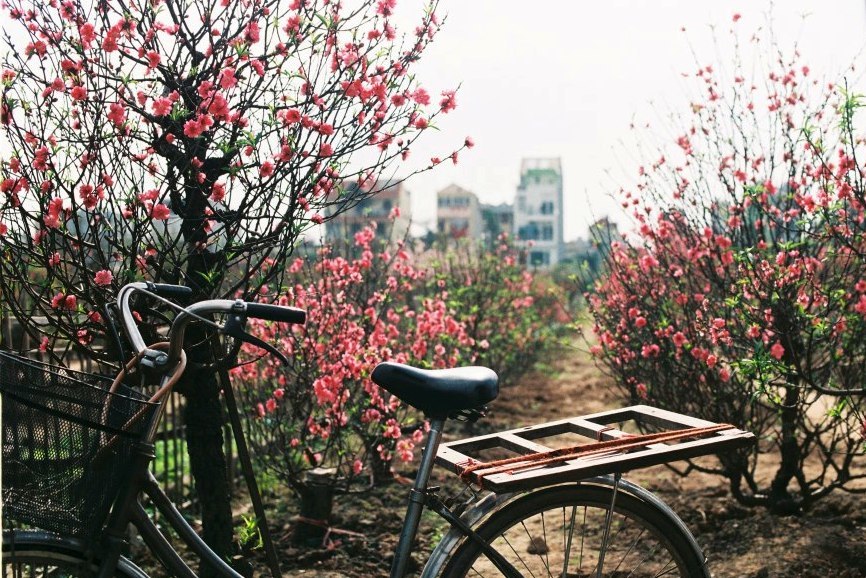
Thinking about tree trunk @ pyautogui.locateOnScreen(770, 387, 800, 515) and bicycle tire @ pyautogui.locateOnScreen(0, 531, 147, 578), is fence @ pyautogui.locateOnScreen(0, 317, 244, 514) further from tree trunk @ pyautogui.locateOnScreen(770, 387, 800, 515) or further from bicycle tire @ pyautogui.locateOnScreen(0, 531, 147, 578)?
tree trunk @ pyautogui.locateOnScreen(770, 387, 800, 515)

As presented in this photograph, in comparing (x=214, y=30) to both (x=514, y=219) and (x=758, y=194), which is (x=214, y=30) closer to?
(x=758, y=194)

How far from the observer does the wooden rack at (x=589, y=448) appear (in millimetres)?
2260

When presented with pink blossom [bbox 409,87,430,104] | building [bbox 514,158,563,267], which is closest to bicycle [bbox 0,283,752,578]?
pink blossom [bbox 409,87,430,104]

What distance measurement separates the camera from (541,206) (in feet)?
201

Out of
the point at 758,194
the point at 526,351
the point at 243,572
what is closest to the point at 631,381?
the point at 758,194

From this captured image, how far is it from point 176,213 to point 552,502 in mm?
1771

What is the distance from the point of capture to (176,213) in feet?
10.6

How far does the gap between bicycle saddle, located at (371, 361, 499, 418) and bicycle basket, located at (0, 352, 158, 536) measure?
0.68 m

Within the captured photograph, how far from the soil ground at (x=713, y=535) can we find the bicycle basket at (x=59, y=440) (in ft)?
8.34

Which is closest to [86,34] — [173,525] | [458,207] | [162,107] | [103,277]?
[162,107]

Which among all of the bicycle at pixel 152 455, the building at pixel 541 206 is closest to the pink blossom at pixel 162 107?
the bicycle at pixel 152 455

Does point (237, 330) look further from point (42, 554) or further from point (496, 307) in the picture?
point (496, 307)

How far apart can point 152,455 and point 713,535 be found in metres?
3.62

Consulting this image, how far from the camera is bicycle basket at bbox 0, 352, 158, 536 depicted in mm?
1818
